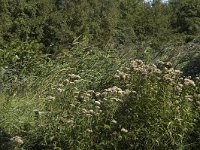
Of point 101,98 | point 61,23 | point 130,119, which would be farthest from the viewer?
point 61,23

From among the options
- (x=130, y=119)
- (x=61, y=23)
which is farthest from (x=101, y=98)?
(x=61, y=23)

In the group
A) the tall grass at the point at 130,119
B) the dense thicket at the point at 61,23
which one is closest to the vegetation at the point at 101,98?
the tall grass at the point at 130,119

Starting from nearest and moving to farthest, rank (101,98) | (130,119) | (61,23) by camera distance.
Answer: (130,119), (101,98), (61,23)

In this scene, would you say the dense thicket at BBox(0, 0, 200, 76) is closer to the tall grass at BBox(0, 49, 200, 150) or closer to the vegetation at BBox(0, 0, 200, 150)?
the vegetation at BBox(0, 0, 200, 150)

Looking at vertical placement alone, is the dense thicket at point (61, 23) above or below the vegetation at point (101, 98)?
below

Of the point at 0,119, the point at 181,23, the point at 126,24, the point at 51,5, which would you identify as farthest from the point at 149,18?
the point at 0,119

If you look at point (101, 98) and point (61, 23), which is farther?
point (61, 23)

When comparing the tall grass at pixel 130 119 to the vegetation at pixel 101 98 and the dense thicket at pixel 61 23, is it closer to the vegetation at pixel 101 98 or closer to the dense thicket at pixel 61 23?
the vegetation at pixel 101 98

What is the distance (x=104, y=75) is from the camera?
766 centimetres

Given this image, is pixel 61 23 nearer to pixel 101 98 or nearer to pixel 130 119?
pixel 101 98

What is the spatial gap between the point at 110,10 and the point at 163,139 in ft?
78.2

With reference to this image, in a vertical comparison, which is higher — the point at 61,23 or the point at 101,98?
the point at 101,98

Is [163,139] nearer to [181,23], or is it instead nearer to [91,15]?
[91,15]

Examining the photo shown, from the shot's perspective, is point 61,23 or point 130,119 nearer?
point 130,119
